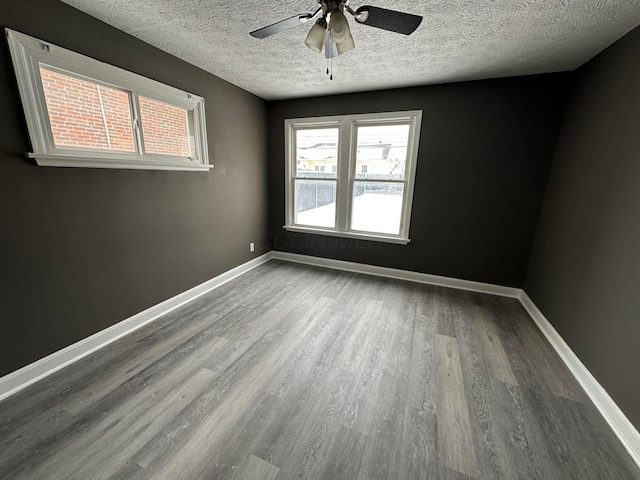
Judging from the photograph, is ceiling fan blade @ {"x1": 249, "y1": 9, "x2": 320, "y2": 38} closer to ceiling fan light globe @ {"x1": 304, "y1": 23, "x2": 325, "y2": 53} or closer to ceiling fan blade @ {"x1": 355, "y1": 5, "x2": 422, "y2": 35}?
ceiling fan light globe @ {"x1": 304, "y1": 23, "x2": 325, "y2": 53}

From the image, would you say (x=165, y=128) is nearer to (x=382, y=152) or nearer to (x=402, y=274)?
(x=382, y=152)

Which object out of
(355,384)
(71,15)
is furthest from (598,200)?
(71,15)

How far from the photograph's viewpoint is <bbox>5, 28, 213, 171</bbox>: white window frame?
155cm

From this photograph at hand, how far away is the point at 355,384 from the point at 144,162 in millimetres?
2531

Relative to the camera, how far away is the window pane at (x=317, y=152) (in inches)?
148

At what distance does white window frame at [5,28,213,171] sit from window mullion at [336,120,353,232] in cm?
192

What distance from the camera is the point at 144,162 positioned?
7.30ft

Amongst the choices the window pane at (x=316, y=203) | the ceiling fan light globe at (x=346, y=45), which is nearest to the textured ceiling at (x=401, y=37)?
the ceiling fan light globe at (x=346, y=45)

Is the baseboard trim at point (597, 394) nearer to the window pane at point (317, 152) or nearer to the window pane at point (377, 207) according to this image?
the window pane at point (377, 207)

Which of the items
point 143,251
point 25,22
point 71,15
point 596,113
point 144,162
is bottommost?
point 143,251

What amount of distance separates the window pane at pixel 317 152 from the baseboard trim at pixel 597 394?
3.06 m

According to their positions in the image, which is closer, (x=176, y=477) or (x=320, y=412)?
(x=176, y=477)

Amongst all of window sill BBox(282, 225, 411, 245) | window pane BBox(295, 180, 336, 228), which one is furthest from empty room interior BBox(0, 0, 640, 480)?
window pane BBox(295, 180, 336, 228)

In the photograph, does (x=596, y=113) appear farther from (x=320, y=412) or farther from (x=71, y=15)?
(x=71, y=15)
